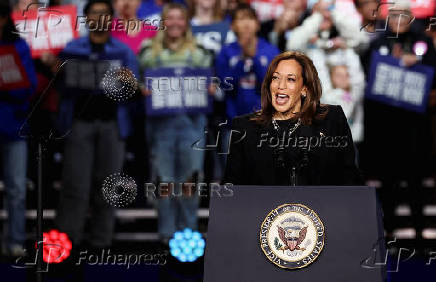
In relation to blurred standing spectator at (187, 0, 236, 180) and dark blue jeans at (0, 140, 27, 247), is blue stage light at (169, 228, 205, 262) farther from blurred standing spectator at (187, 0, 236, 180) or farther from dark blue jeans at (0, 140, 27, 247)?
dark blue jeans at (0, 140, 27, 247)

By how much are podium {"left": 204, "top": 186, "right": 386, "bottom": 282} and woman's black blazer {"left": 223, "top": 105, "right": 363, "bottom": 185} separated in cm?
55

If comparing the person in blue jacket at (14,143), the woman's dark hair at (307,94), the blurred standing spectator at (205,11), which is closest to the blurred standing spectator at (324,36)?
the blurred standing spectator at (205,11)

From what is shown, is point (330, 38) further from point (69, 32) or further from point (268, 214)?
point (268, 214)

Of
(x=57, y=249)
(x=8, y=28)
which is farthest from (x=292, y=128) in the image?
(x=8, y=28)

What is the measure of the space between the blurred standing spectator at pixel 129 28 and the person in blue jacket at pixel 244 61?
63 cm

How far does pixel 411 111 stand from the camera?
21.9 ft

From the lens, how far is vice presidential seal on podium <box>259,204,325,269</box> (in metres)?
3.23

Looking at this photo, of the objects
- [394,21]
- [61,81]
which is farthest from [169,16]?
[394,21]

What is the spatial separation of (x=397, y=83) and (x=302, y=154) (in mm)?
2896

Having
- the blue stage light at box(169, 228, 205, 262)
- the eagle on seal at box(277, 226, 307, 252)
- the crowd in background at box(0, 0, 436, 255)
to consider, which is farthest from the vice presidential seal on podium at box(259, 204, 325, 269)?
the crowd in background at box(0, 0, 436, 255)

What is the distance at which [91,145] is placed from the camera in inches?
255

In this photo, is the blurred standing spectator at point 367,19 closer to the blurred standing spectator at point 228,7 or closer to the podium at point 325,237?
the blurred standing spectator at point 228,7

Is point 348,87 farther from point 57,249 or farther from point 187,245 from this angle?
point 57,249

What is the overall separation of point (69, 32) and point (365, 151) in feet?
7.99
